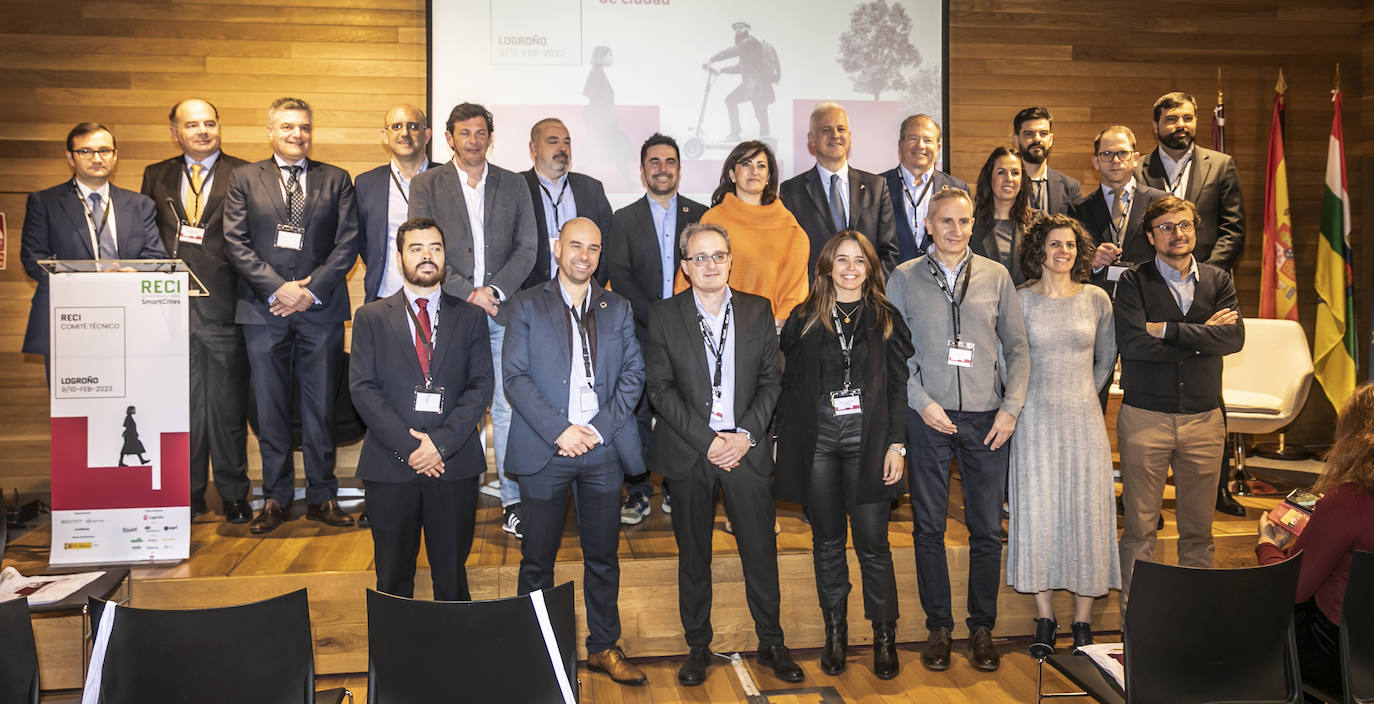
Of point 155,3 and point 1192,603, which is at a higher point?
point 155,3

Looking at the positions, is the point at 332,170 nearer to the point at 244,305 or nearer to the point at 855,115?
the point at 244,305

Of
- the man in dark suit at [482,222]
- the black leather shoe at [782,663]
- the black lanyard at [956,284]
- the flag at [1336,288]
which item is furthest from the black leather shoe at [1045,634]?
the flag at [1336,288]

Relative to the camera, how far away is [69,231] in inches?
158

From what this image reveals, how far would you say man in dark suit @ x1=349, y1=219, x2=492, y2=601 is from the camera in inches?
118

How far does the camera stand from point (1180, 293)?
3.53m

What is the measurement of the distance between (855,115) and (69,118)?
15.0 feet

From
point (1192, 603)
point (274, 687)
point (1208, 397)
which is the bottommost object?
point (274, 687)

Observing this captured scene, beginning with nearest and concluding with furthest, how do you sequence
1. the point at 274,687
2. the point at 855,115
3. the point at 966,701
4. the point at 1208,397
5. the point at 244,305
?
the point at 274,687, the point at 966,701, the point at 1208,397, the point at 244,305, the point at 855,115

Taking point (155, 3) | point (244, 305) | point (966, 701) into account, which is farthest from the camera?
point (155, 3)

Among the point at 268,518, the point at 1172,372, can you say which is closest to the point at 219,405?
the point at 268,518

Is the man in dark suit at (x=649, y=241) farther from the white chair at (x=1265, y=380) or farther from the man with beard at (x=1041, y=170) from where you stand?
the white chair at (x=1265, y=380)

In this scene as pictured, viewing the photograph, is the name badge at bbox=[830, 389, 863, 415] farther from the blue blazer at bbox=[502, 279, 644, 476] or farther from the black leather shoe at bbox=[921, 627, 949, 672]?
the black leather shoe at bbox=[921, 627, 949, 672]

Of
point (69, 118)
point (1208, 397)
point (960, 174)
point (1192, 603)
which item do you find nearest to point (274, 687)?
point (1192, 603)

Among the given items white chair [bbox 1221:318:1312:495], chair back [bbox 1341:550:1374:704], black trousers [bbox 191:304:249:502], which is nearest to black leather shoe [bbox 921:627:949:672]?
chair back [bbox 1341:550:1374:704]
